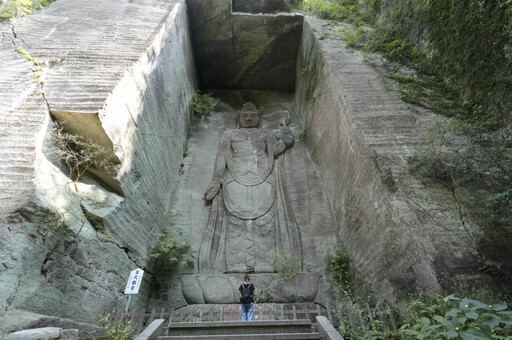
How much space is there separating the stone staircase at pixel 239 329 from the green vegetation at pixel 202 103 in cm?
595

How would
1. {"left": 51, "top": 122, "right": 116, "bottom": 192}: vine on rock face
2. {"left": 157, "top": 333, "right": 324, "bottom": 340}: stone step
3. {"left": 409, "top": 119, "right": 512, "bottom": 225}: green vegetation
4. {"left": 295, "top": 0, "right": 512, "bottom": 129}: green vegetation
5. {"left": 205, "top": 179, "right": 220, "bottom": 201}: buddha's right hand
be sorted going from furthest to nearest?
{"left": 205, "top": 179, "right": 220, "bottom": 201}: buddha's right hand, {"left": 295, "top": 0, "right": 512, "bottom": 129}: green vegetation, {"left": 51, "top": 122, "right": 116, "bottom": 192}: vine on rock face, {"left": 409, "top": 119, "right": 512, "bottom": 225}: green vegetation, {"left": 157, "top": 333, "right": 324, "bottom": 340}: stone step

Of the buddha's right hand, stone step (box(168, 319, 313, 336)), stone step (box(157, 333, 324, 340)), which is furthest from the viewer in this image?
the buddha's right hand

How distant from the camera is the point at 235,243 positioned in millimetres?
5180

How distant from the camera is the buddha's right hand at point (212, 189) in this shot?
19.1 feet

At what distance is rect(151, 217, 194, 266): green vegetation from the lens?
14.9 ft

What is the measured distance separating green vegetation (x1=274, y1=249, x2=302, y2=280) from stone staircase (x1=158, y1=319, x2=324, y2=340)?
163 centimetres

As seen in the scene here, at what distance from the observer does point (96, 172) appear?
152 inches

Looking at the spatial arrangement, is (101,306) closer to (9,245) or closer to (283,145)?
(9,245)

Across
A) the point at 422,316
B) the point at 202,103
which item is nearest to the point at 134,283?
the point at 422,316

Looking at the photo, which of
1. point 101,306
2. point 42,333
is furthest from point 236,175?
point 42,333

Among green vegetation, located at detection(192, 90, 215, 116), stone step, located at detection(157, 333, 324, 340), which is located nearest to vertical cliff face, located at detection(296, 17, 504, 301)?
stone step, located at detection(157, 333, 324, 340)

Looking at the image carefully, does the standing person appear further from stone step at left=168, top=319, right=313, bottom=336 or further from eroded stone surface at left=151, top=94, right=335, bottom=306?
stone step at left=168, top=319, right=313, bottom=336

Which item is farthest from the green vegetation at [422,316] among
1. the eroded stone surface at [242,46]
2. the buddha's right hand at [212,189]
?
the eroded stone surface at [242,46]

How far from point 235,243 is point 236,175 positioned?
1683 mm
